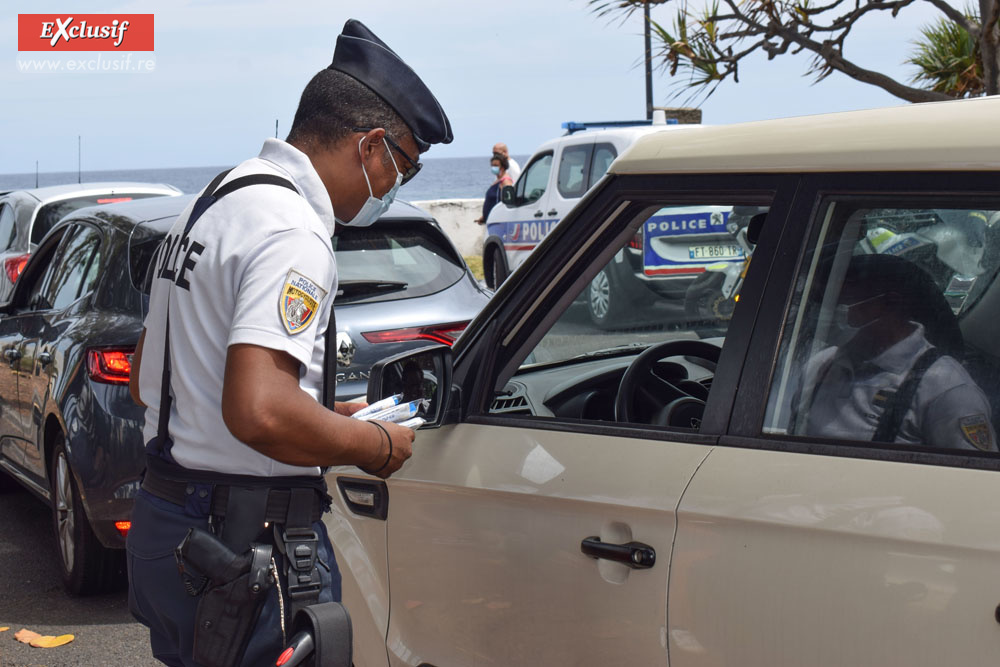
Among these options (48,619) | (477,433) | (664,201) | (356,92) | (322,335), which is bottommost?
(48,619)

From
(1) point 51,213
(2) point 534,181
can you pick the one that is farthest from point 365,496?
(2) point 534,181

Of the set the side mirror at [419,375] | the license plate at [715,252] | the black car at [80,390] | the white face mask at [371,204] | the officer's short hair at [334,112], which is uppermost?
the officer's short hair at [334,112]

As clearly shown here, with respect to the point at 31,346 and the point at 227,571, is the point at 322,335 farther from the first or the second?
the point at 31,346

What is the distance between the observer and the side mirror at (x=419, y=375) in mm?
2436

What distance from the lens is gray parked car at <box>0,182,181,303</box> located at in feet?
33.3

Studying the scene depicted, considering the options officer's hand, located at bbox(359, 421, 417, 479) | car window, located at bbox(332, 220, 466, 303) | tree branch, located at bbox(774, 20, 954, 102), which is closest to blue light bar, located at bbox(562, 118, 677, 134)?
tree branch, located at bbox(774, 20, 954, 102)

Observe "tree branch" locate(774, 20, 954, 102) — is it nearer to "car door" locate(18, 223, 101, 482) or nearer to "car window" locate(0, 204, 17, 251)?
"car door" locate(18, 223, 101, 482)

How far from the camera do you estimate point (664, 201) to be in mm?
2334

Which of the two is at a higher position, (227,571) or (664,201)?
(664,201)

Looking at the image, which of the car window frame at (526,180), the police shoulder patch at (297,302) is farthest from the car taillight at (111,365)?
the car window frame at (526,180)

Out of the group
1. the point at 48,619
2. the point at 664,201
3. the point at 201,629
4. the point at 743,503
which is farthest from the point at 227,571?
the point at 48,619

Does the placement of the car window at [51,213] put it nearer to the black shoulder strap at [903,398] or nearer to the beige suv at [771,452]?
the beige suv at [771,452]

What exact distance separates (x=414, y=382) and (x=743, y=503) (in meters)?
0.80

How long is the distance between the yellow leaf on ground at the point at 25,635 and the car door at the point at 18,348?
45.7 inches
